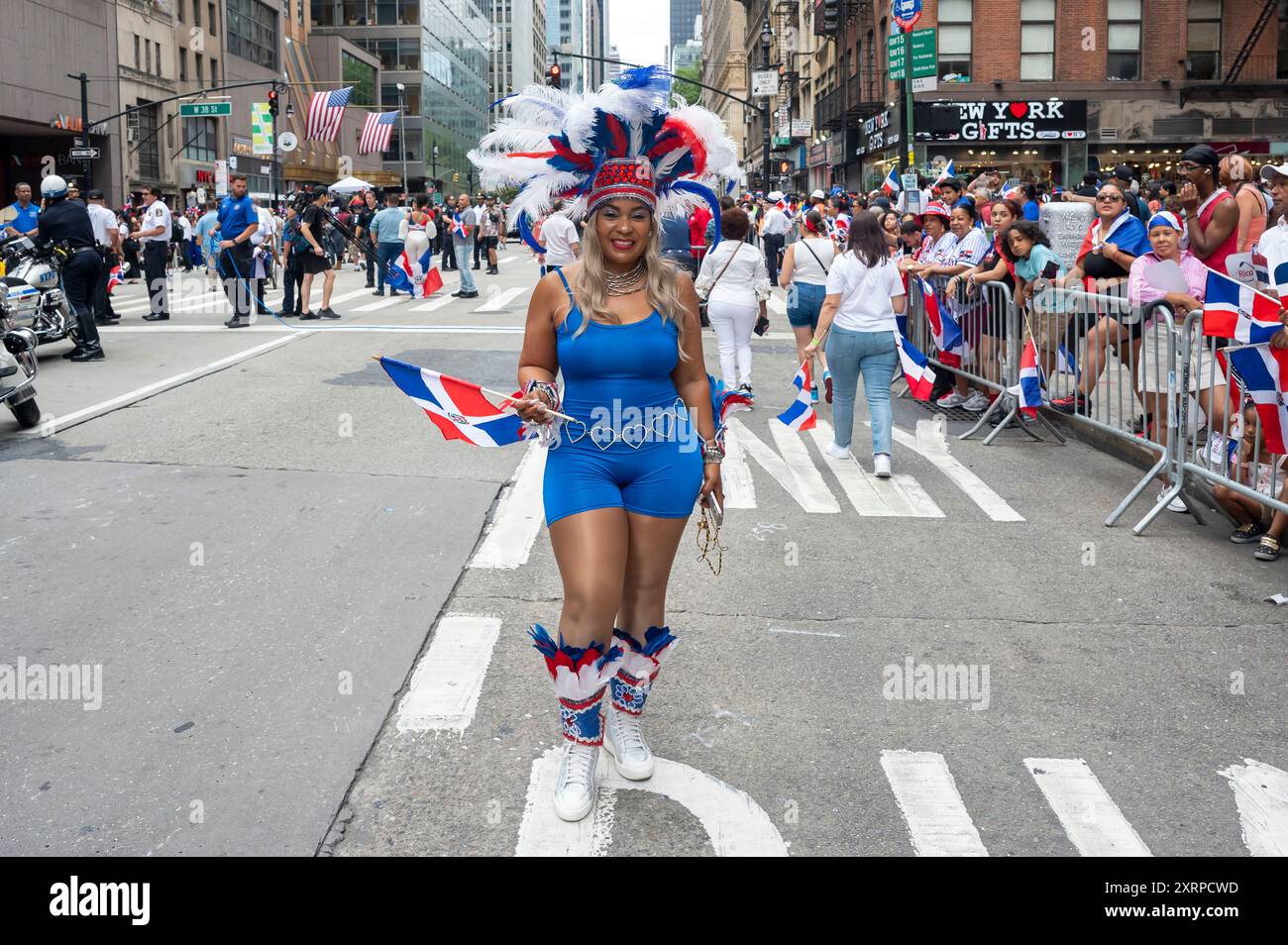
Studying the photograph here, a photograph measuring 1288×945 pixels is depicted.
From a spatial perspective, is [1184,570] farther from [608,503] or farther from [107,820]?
[107,820]

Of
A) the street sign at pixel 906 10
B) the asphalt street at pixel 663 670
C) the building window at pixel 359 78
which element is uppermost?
the building window at pixel 359 78

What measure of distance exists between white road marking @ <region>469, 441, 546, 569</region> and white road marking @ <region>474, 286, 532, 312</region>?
12757 mm

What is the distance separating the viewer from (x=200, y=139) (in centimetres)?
6044

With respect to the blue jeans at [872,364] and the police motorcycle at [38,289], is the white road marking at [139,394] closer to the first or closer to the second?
the police motorcycle at [38,289]

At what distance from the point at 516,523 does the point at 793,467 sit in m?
2.68

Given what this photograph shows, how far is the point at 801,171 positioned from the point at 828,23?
1625 centimetres

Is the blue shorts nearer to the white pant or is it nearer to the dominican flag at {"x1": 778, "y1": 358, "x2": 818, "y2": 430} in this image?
the dominican flag at {"x1": 778, "y1": 358, "x2": 818, "y2": 430}

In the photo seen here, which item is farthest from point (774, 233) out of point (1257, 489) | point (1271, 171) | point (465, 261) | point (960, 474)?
Result: point (1257, 489)

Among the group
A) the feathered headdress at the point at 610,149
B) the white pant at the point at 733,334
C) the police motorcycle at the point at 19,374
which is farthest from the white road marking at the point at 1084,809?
the police motorcycle at the point at 19,374

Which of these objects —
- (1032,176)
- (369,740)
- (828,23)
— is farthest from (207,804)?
(828,23)

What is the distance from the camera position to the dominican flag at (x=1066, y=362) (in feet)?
31.4

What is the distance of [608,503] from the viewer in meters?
3.80

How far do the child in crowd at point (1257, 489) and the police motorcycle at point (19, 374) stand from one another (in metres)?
8.66

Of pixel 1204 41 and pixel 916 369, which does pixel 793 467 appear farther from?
pixel 1204 41
